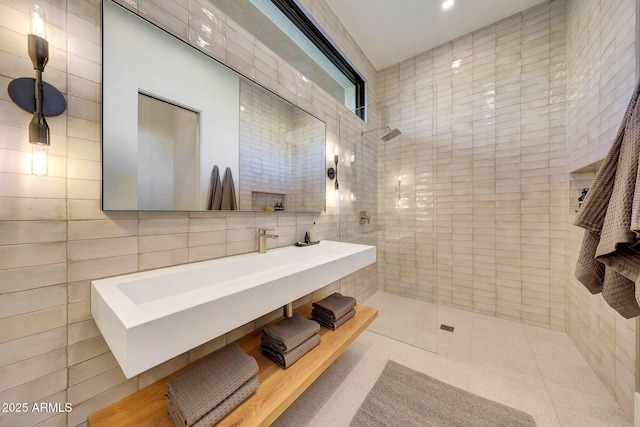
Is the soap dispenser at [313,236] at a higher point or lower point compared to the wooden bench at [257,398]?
higher

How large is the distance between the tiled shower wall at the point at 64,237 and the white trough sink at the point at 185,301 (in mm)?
102

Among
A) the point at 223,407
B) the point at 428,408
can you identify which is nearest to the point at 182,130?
the point at 223,407

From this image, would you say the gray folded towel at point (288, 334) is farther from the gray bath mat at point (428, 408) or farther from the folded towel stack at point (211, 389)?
the gray bath mat at point (428, 408)

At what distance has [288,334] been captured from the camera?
50.1 inches

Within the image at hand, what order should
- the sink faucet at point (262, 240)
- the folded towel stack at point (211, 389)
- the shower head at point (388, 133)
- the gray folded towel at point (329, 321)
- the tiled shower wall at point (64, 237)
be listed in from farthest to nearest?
the shower head at point (388, 133), the gray folded towel at point (329, 321), the sink faucet at point (262, 240), the folded towel stack at point (211, 389), the tiled shower wall at point (64, 237)

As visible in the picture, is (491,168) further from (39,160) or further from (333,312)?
(39,160)

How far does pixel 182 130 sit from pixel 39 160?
546 mm

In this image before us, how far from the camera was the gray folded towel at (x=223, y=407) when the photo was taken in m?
0.86

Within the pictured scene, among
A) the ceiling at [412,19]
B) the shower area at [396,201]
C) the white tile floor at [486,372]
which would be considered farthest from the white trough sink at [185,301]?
the ceiling at [412,19]

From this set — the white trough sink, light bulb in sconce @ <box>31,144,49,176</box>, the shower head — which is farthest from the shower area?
light bulb in sconce @ <box>31,144,49,176</box>

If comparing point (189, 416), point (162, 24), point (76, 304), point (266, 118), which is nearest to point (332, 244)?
point (266, 118)

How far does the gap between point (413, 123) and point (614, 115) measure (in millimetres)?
1674

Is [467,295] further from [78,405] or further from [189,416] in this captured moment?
[78,405]

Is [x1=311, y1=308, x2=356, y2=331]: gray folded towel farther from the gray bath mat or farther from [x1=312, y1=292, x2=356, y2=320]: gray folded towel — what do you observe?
the gray bath mat
